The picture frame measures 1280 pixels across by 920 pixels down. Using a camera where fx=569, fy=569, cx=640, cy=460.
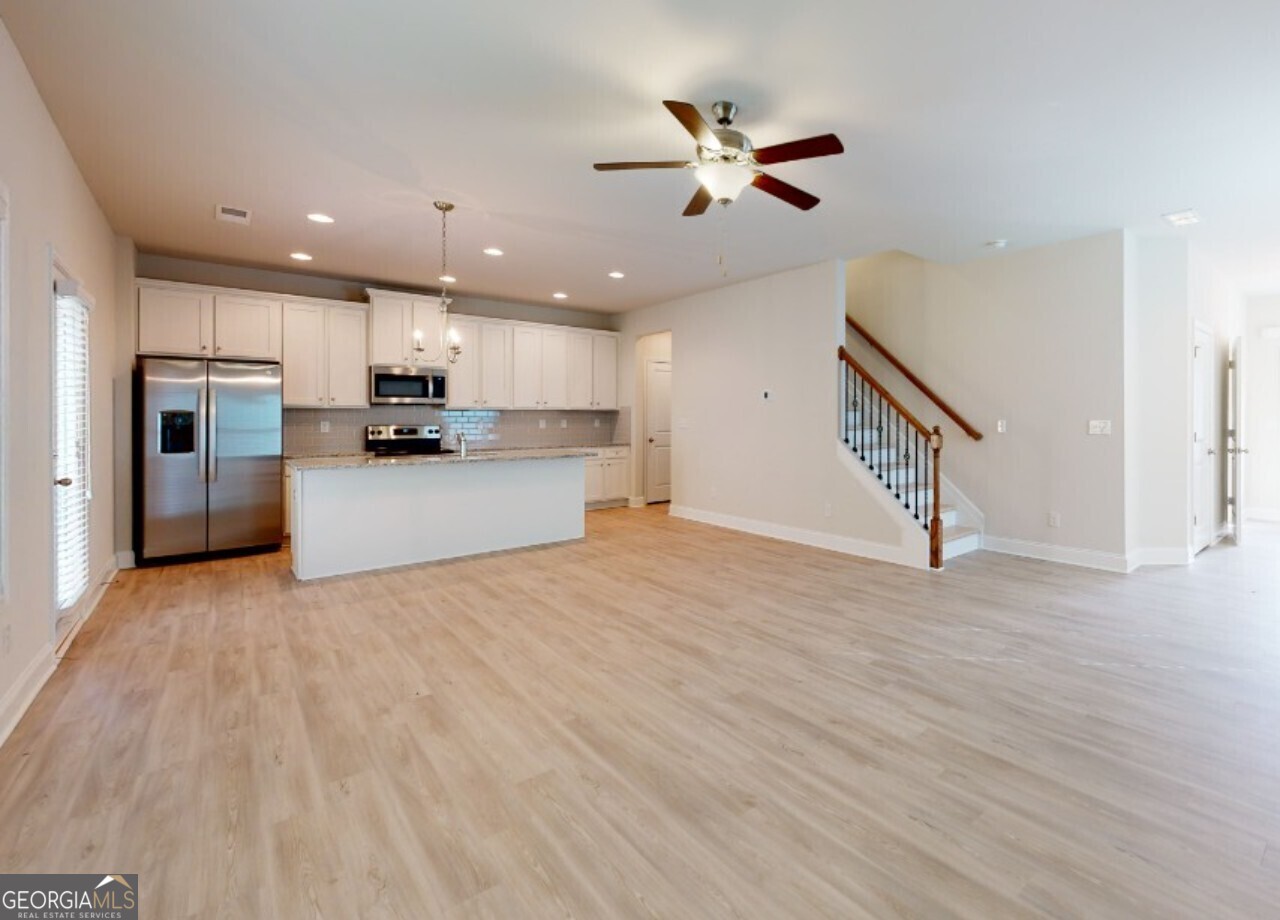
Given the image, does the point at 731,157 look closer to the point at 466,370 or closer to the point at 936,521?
the point at 936,521

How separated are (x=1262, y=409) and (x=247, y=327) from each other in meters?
11.6

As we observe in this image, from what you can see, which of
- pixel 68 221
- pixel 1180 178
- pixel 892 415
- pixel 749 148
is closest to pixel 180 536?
pixel 68 221

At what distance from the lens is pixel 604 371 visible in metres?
8.45

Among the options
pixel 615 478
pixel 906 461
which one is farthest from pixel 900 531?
pixel 615 478

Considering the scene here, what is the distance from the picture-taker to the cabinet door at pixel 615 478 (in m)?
8.19

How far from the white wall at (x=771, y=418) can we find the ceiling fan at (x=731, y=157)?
9.48 ft

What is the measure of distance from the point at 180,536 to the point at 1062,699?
6.51m

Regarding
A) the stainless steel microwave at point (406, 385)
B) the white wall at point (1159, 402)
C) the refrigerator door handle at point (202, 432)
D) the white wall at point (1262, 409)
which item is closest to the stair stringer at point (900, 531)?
the white wall at point (1159, 402)

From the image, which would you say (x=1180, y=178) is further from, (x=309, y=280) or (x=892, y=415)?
(x=309, y=280)

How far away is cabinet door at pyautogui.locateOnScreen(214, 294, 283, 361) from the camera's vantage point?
18.3 feet

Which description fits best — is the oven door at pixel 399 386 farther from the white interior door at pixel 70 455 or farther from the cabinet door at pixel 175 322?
the white interior door at pixel 70 455

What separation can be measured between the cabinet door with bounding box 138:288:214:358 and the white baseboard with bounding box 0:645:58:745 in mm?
3421

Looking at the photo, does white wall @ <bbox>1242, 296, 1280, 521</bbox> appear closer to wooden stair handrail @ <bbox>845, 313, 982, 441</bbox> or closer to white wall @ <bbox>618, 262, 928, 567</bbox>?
wooden stair handrail @ <bbox>845, 313, 982, 441</bbox>

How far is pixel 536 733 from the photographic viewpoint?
91.9 inches
